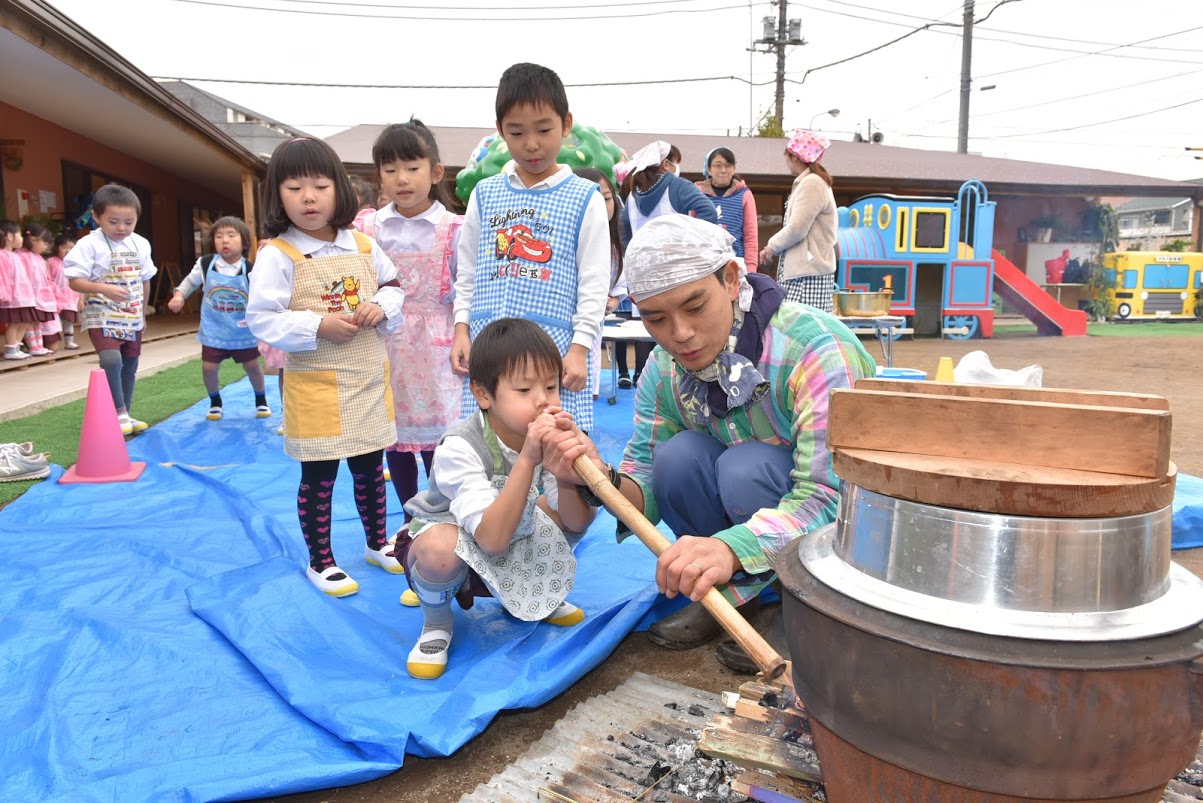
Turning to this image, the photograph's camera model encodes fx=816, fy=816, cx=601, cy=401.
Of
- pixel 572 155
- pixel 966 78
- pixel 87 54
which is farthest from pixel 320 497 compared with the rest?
pixel 966 78

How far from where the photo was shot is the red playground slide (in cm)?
1386

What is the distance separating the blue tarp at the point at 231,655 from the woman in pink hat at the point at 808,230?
289 cm

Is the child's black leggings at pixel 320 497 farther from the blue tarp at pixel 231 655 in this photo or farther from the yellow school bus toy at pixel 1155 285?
the yellow school bus toy at pixel 1155 285

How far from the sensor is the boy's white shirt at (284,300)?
246 cm

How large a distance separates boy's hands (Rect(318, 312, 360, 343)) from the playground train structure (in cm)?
1029

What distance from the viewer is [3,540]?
2.99 meters

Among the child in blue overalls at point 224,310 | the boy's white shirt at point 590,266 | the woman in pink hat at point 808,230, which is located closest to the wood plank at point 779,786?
the boy's white shirt at point 590,266

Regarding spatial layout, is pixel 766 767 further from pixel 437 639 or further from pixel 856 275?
pixel 856 275

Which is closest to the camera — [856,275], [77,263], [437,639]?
[437,639]

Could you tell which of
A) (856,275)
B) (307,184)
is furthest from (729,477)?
(856,275)

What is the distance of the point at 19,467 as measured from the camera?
12.6 feet

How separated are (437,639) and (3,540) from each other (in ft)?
6.60

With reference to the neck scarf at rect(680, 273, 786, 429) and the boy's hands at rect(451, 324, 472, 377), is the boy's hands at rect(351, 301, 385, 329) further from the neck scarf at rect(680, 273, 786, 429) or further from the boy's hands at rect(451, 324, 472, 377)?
the neck scarf at rect(680, 273, 786, 429)

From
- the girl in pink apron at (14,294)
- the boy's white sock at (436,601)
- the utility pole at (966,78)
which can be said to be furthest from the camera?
the utility pole at (966,78)
